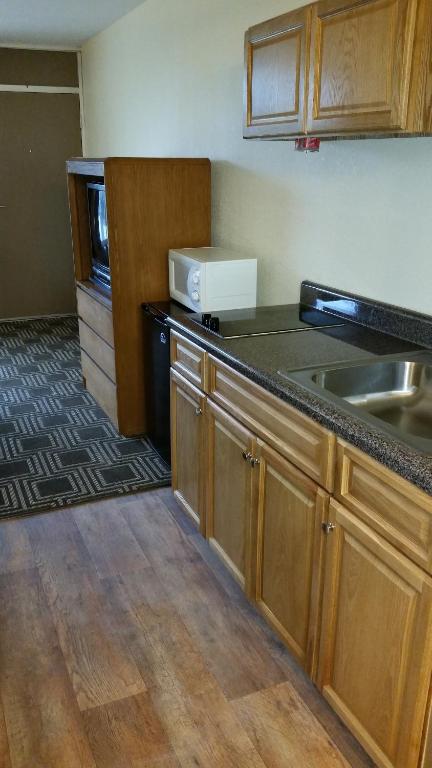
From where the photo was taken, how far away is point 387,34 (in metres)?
1.59

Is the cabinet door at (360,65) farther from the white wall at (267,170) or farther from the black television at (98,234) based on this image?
the black television at (98,234)

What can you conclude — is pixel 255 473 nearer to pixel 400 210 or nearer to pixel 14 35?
pixel 400 210

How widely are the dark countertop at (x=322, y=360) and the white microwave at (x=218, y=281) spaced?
35 centimetres

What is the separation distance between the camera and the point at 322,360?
197cm

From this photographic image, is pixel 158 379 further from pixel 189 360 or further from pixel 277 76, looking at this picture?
pixel 277 76

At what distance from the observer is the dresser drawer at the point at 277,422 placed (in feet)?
5.26

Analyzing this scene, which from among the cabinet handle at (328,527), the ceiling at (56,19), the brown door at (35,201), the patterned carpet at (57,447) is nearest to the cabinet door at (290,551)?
the cabinet handle at (328,527)

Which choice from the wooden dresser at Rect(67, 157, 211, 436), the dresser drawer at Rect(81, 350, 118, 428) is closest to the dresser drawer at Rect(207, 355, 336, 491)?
the wooden dresser at Rect(67, 157, 211, 436)

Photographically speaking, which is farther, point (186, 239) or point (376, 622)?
point (186, 239)

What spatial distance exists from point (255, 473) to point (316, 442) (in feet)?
1.33

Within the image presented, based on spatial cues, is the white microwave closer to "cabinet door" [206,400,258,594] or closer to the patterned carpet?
"cabinet door" [206,400,258,594]

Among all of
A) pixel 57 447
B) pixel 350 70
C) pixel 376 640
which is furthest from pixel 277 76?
pixel 57 447

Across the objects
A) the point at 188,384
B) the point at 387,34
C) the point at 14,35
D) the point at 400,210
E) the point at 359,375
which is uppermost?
the point at 14,35

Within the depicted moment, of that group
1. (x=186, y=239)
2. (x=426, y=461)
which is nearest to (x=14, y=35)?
(x=186, y=239)
